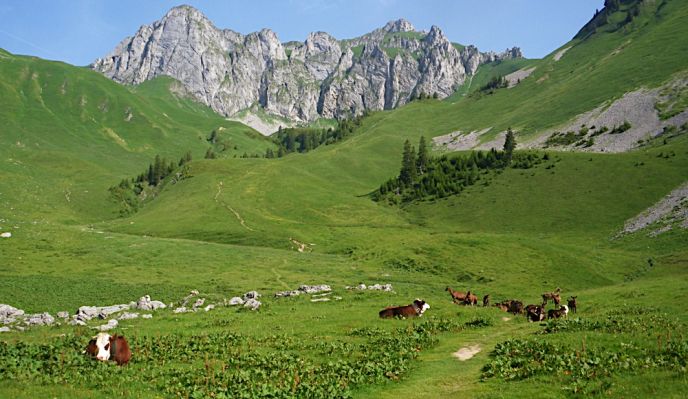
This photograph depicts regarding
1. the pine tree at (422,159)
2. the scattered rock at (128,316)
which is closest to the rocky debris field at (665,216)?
the pine tree at (422,159)

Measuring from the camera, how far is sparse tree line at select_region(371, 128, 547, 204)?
14312cm

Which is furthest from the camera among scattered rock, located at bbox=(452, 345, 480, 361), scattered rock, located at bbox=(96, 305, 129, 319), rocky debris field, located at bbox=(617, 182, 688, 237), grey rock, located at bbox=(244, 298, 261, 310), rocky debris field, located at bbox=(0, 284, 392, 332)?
rocky debris field, located at bbox=(617, 182, 688, 237)

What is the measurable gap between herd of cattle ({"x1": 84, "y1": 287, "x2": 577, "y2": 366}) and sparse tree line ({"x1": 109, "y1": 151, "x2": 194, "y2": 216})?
456ft

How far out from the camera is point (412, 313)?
1314 inches

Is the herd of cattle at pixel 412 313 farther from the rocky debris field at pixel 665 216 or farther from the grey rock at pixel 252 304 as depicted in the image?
the rocky debris field at pixel 665 216

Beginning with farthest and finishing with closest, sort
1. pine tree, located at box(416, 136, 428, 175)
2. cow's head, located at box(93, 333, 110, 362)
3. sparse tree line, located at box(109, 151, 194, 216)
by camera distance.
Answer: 1. pine tree, located at box(416, 136, 428, 175)
2. sparse tree line, located at box(109, 151, 194, 216)
3. cow's head, located at box(93, 333, 110, 362)

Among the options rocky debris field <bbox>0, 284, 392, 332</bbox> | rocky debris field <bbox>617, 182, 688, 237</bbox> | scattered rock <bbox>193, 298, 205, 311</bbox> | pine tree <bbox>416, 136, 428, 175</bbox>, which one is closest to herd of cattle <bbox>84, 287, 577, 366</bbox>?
Result: rocky debris field <bbox>0, 284, 392, 332</bbox>

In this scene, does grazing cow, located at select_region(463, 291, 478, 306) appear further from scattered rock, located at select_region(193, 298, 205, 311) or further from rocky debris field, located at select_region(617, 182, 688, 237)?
rocky debris field, located at select_region(617, 182, 688, 237)

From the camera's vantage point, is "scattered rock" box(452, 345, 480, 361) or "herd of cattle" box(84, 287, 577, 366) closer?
"herd of cattle" box(84, 287, 577, 366)

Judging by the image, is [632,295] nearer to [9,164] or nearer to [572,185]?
[572,185]

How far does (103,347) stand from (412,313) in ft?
66.3

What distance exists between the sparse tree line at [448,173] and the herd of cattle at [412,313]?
102135 millimetres

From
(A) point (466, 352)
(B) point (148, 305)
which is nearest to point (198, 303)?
(B) point (148, 305)

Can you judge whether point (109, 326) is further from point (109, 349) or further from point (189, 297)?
point (189, 297)
